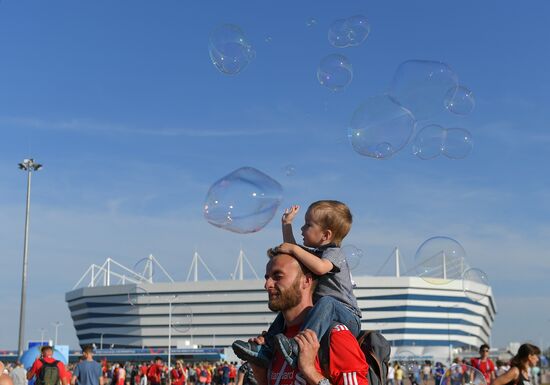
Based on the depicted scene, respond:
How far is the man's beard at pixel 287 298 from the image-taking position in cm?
309

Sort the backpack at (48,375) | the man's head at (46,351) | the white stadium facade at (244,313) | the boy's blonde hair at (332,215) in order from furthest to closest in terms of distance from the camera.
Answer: the white stadium facade at (244,313) < the man's head at (46,351) < the backpack at (48,375) < the boy's blonde hair at (332,215)

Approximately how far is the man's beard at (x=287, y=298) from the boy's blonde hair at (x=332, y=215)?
0.47 meters

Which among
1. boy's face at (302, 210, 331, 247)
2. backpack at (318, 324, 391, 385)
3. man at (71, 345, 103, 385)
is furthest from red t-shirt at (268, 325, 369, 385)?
man at (71, 345, 103, 385)

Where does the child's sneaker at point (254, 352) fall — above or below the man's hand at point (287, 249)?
below

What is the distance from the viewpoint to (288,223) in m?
4.13

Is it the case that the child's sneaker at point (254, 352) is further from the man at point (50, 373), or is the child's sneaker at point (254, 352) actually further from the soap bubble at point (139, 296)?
the soap bubble at point (139, 296)

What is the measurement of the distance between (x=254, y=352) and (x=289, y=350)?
0.32 meters

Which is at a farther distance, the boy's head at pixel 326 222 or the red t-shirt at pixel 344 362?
the boy's head at pixel 326 222

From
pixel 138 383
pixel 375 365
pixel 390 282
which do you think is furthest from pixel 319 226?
pixel 390 282

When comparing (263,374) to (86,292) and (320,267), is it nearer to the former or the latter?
(320,267)

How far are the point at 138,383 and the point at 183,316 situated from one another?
92.8 m

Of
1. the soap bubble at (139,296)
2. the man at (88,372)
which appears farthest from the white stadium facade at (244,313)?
the man at (88,372)

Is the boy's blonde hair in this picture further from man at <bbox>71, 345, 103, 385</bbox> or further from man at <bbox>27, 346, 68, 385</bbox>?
man at <bbox>71, 345, 103, 385</bbox>

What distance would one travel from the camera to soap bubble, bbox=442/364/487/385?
24.4 feet
